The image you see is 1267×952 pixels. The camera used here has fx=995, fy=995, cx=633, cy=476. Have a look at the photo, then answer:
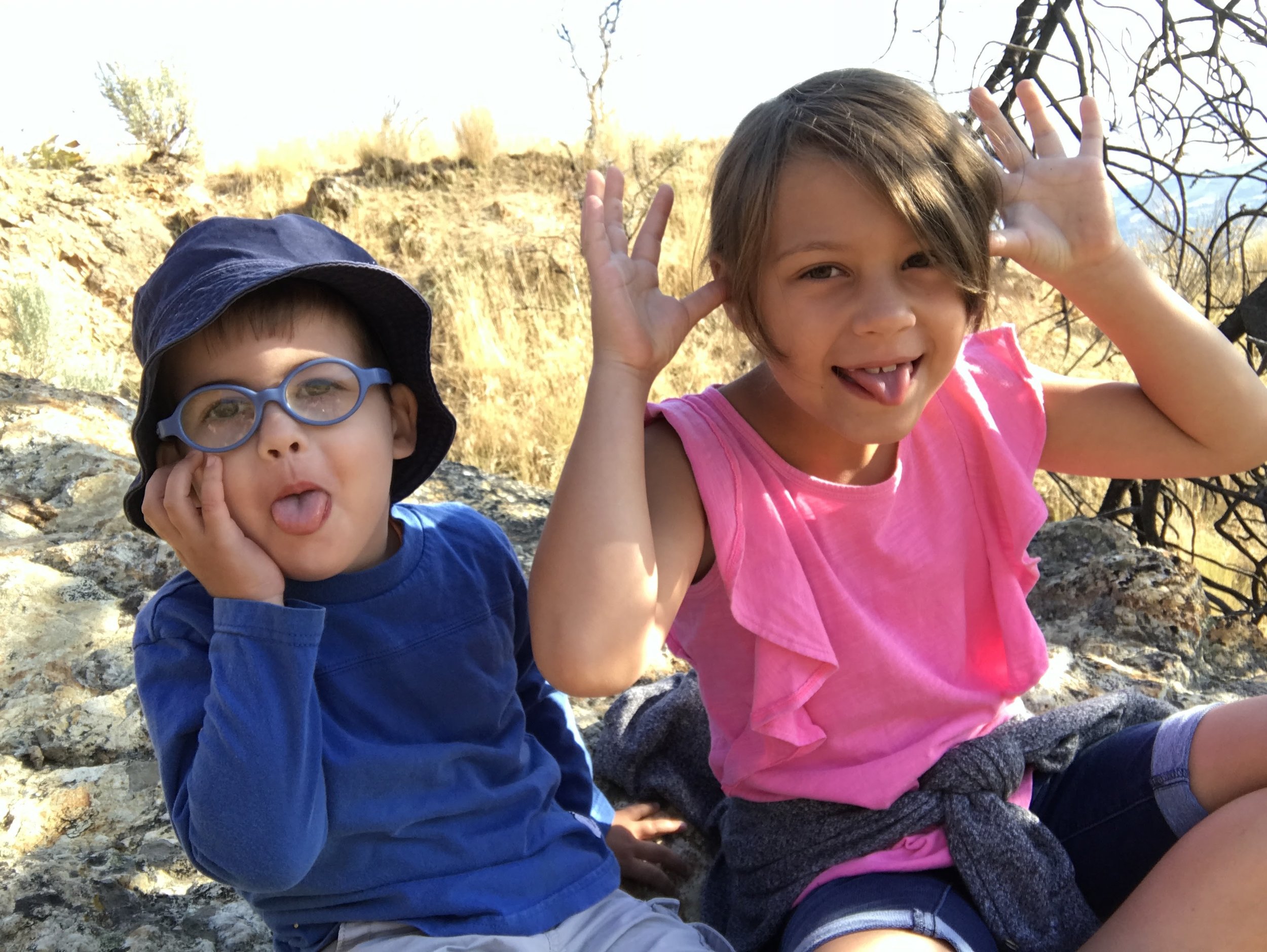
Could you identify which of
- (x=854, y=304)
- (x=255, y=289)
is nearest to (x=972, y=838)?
(x=854, y=304)

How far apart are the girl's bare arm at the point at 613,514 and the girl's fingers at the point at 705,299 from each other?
20mm

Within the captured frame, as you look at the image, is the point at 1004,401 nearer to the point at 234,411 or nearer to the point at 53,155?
the point at 234,411

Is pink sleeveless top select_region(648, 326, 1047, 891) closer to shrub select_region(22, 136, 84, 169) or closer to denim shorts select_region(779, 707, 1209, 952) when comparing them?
denim shorts select_region(779, 707, 1209, 952)

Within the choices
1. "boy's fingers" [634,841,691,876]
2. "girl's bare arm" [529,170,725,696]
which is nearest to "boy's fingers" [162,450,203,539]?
"girl's bare arm" [529,170,725,696]

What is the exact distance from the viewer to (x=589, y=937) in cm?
139

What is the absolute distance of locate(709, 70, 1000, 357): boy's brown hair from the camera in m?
1.32

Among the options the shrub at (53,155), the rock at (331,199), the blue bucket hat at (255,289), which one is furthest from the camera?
the rock at (331,199)

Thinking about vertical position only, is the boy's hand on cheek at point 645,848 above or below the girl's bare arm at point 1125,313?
below

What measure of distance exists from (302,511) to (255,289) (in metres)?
0.30

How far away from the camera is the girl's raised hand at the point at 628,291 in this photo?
133 cm

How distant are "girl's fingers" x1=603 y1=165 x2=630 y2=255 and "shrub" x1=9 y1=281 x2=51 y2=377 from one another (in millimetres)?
4510

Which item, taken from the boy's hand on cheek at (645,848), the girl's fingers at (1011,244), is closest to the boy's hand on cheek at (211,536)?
the boy's hand on cheek at (645,848)

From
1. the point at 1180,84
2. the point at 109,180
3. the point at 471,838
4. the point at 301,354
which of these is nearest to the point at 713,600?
the point at 471,838

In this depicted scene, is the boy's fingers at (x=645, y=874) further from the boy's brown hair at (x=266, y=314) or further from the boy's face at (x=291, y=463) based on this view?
the boy's brown hair at (x=266, y=314)
